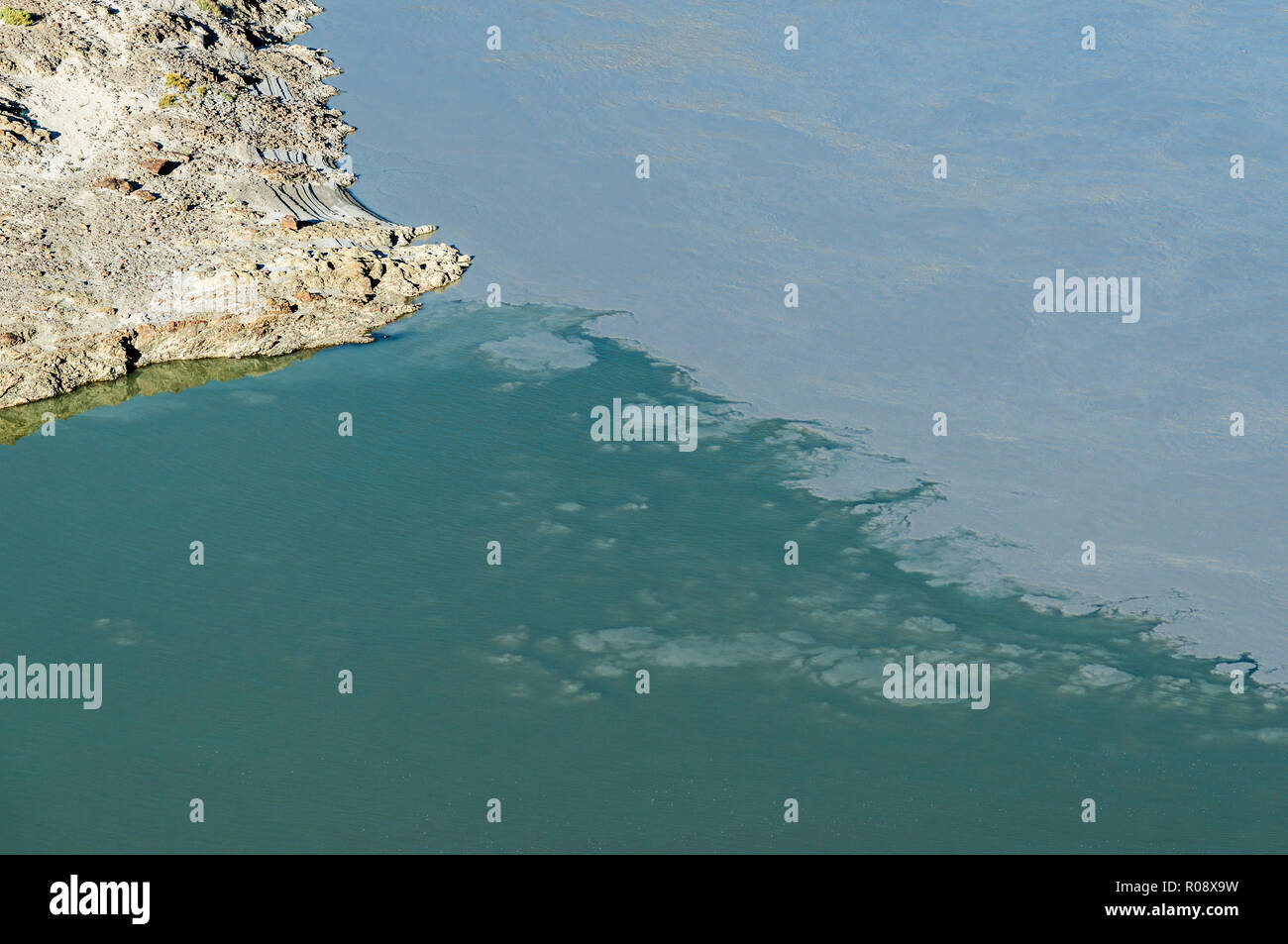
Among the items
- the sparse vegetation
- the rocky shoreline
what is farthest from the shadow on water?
the sparse vegetation

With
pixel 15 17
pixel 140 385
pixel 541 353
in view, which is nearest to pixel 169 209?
pixel 140 385

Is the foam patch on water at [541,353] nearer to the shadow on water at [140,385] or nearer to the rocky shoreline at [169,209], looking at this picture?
the rocky shoreline at [169,209]

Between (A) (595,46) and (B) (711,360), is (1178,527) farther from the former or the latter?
(A) (595,46)

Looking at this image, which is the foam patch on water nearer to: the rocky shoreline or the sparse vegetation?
the rocky shoreline

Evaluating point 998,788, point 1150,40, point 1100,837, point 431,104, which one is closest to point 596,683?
point 998,788

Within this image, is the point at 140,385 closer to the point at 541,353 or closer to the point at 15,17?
the point at 541,353
